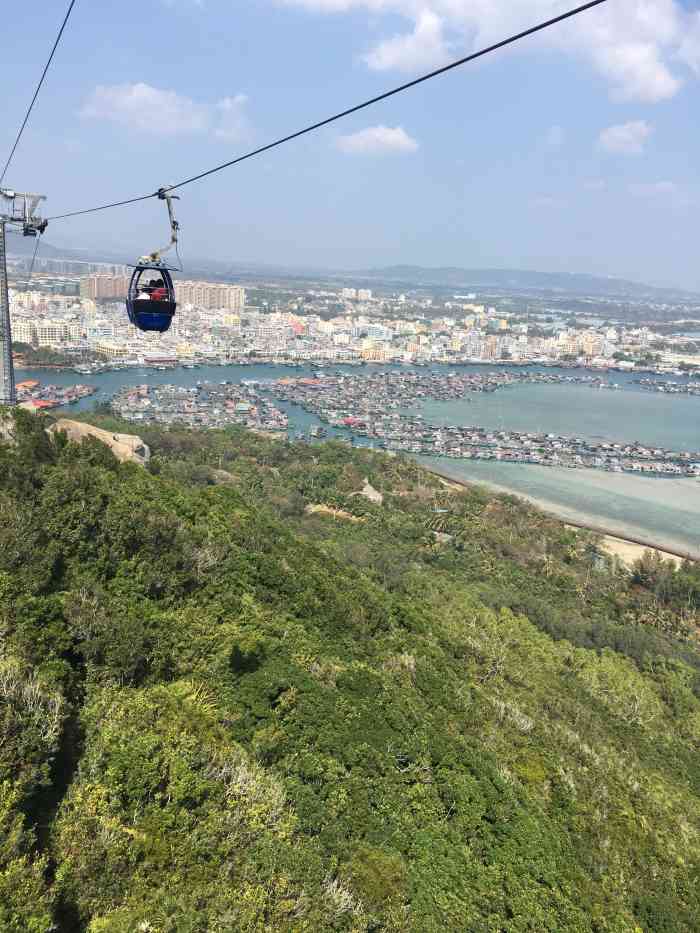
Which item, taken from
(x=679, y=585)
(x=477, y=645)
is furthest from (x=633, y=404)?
(x=477, y=645)

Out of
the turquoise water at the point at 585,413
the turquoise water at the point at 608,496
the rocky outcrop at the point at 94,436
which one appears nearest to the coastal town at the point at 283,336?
the turquoise water at the point at 585,413

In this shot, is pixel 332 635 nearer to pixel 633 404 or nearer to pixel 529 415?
pixel 529 415

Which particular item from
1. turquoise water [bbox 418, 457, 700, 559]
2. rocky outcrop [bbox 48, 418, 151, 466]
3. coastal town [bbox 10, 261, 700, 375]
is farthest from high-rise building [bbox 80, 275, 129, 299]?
rocky outcrop [bbox 48, 418, 151, 466]

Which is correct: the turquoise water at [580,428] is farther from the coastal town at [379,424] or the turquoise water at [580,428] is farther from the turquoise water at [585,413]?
the coastal town at [379,424]

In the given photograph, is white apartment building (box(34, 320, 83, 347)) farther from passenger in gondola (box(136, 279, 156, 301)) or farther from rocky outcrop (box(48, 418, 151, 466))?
passenger in gondola (box(136, 279, 156, 301))

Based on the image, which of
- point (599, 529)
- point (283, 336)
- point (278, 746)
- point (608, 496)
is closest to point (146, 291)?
point (278, 746)
